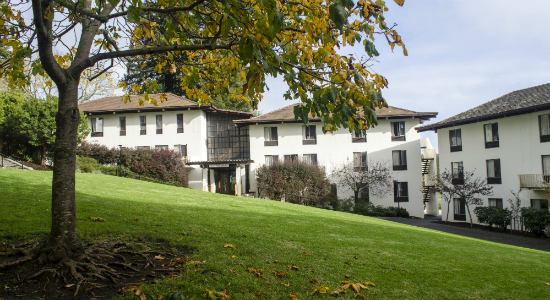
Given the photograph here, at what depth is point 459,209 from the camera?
98.8 feet

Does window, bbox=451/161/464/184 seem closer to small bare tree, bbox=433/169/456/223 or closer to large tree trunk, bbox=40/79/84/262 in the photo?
small bare tree, bbox=433/169/456/223

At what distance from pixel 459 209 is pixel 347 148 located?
11.3 m

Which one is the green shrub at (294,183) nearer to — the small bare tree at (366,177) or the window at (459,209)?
the small bare tree at (366,177)

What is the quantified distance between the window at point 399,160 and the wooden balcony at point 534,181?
390 inches

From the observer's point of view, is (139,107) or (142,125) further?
(142,125)

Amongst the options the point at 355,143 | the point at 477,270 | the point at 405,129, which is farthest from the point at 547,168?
the point at 477,270

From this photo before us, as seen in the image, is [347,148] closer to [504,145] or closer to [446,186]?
[446,186]

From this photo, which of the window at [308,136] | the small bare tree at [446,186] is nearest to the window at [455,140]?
the small bare tree at [446,186]

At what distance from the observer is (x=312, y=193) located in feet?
103

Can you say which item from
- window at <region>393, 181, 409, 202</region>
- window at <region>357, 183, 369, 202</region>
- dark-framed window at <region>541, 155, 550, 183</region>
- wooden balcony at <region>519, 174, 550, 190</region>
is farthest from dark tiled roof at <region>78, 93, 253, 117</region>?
dark-framed window at <region>541, 155, 550, 183</region>

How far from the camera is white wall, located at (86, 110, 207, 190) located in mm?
35156

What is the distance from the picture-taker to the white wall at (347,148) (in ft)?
108

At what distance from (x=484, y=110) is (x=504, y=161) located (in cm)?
473

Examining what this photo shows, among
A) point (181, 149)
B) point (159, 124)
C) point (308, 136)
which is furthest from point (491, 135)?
point (159, 124)
